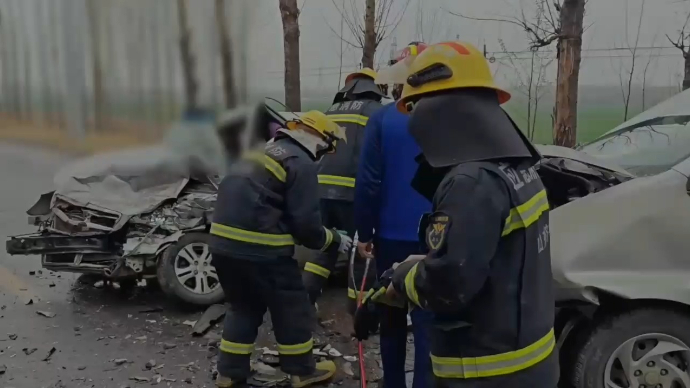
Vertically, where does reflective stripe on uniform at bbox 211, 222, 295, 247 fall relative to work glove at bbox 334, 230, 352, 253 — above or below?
above

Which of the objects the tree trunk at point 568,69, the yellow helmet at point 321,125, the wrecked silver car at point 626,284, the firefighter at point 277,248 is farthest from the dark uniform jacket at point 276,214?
the tree trunk at point 568,69

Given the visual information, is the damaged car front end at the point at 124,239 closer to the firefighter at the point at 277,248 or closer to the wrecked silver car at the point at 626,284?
the firefighter at the point at 277,248

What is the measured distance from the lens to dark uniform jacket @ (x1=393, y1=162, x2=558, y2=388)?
6.66 feet

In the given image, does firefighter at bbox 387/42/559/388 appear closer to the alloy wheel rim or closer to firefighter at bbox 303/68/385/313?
firefighter at bbox 303/68/385/313

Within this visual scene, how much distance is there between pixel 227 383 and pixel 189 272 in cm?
150

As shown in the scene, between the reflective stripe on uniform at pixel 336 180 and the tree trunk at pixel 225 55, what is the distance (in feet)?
12.9

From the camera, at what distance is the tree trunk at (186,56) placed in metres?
0.91

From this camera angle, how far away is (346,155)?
16.1 feet

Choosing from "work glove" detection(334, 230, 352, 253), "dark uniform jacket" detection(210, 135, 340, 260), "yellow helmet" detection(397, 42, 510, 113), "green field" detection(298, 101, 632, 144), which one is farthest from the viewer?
"green field" detection(298, 101, 632, 144)

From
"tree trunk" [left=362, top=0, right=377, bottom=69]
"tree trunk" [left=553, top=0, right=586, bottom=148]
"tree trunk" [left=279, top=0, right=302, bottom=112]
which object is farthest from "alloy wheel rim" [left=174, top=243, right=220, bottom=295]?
"tree trunk" [left=362, top=0, right=377, bottom=69]

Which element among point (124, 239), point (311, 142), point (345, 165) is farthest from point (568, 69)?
Answer: point (124, 239)

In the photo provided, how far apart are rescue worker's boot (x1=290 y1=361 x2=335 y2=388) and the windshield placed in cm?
215

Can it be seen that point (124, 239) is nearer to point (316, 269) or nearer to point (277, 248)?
point (316, 269)

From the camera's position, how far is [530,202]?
7.14 feet
